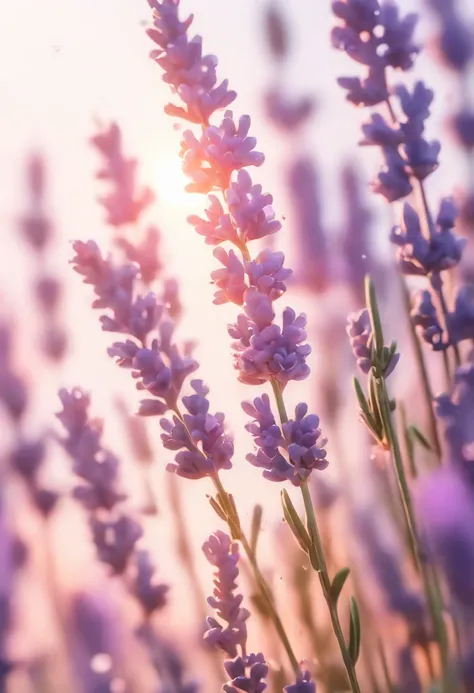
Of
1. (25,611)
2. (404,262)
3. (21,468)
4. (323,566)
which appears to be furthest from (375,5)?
(25,611)

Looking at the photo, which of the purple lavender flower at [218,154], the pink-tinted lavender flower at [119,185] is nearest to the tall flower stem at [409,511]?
the purple lavender flower at [218,154]

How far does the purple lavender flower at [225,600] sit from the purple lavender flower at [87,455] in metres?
0.32

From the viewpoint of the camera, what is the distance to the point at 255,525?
3.15 ft

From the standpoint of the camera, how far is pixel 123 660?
150cm

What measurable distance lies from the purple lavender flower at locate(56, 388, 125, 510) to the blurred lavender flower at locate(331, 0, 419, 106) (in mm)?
481

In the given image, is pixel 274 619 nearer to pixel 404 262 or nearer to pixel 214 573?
pixel 214 573

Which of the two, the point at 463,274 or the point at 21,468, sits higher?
the point at 463,274

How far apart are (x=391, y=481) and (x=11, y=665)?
0.62 m

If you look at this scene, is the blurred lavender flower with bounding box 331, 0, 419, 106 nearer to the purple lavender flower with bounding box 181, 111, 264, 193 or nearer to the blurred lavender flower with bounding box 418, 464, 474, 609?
the purple lavender flower with bounding box 181, 111, 264, 193

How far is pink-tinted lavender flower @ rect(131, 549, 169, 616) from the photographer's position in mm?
1218

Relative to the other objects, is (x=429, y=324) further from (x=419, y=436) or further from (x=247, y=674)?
(x=247, y=674)

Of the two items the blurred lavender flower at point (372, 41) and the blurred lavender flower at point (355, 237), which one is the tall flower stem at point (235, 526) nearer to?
the blurred lavender flower at point (372, 41)

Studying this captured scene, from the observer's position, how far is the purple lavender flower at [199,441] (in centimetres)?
81

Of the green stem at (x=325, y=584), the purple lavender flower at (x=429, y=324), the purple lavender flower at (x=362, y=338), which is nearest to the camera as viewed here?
the green stem at (x=325, y=584)
